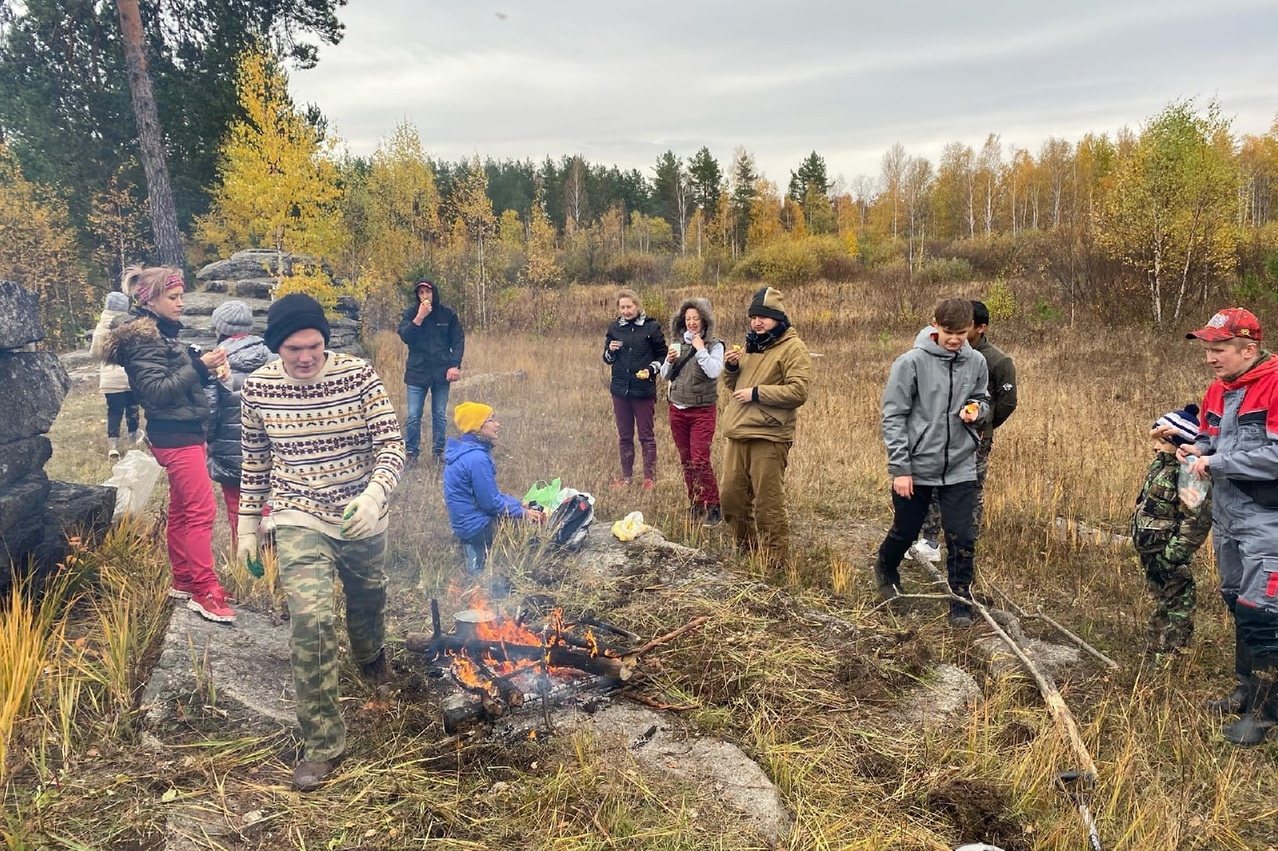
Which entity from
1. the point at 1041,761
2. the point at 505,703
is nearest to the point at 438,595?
the point at 505,703

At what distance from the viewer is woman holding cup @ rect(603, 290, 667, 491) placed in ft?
21.6

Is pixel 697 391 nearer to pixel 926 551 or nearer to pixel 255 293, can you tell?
pixel 926 551

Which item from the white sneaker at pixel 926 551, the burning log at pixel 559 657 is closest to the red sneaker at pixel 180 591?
the burning log at pixel 559 657

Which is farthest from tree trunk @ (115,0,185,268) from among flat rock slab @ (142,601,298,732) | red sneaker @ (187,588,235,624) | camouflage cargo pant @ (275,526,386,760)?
camouflage cargo pant @ (275,526,386,760)

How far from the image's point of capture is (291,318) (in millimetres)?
2949

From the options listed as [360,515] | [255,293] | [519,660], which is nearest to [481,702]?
[519,660]

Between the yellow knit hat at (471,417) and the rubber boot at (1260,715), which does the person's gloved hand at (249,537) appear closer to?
the yellow knit hat at (471,417)

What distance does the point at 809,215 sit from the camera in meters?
46.8

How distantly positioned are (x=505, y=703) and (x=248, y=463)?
63.9 inches

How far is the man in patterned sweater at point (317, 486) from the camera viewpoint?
9.14 ft

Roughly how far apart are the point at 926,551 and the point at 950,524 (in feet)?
3.73

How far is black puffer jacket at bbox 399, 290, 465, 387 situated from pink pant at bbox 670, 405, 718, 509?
2.98 m

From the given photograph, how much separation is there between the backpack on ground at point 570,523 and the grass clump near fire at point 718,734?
0.32 m

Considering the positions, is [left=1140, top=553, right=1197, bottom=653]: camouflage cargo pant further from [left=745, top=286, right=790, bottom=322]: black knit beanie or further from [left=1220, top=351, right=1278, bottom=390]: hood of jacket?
[left=745, top=286, right=790, bottom=322]: black knit beanie
